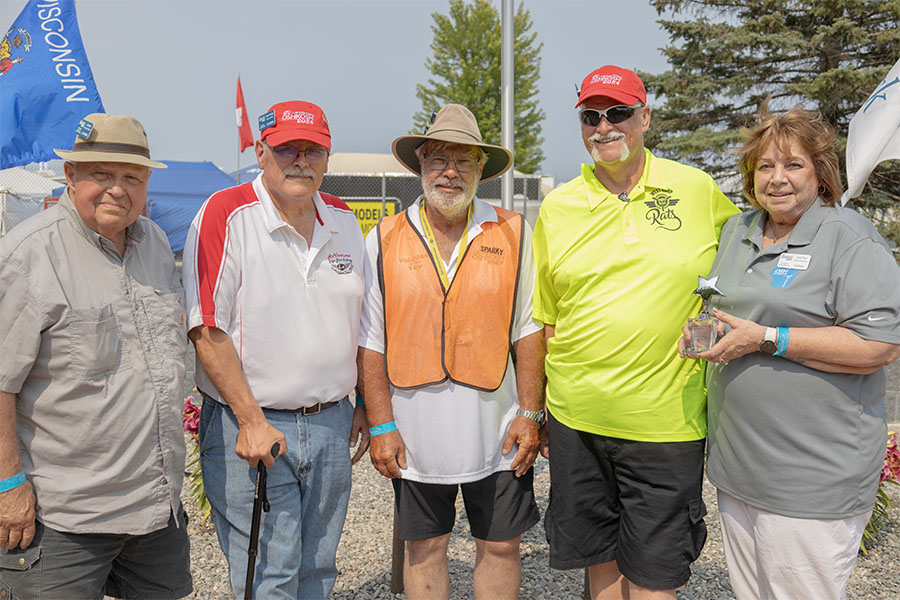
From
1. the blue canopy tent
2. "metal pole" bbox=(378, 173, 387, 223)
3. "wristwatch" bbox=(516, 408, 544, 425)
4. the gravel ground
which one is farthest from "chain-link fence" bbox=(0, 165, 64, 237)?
"wristwatch" bbox=(516, 408, 544, 425)

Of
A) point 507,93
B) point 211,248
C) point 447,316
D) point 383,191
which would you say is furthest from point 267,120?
point 383,191

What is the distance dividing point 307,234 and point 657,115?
1293 centimetres

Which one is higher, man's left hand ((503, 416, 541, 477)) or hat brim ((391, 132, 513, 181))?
hat brim ((391, 132, 513, 181))

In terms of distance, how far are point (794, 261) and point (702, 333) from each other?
41 centimetres

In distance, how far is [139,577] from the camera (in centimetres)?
268

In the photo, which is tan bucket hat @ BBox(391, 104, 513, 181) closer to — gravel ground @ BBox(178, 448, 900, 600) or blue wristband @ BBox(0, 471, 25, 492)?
blue wristband @ BBox(0, 471, 25, 492)

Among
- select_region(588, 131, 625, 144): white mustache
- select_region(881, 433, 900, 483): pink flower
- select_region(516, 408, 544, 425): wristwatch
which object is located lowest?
select_region(881, 433, 900, 483): pink flower

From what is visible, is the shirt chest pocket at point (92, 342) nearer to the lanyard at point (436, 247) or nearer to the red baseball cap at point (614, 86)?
the lanyard at point (436, 247)

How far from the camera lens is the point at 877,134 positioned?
133 inches

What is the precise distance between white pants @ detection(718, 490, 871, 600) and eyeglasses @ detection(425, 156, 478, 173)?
1801mm

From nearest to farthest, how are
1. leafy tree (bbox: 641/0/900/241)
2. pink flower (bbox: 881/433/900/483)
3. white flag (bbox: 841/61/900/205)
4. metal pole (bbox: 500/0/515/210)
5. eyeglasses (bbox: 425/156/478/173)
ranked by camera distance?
eyeglasses (bbox: 425/156/478/173), white flag (bbox: 841/61/900/205), pink flower (bbox: 881/433/900/483), metal pole (bbox: 500/0/515/210), leafy tree (bbox: 641/0/900/241)

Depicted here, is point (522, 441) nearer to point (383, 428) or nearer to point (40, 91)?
point (383, 428)

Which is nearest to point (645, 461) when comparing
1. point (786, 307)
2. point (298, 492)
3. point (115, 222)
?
point (786, 307)

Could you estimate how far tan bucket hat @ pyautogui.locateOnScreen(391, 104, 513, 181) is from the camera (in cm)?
298
